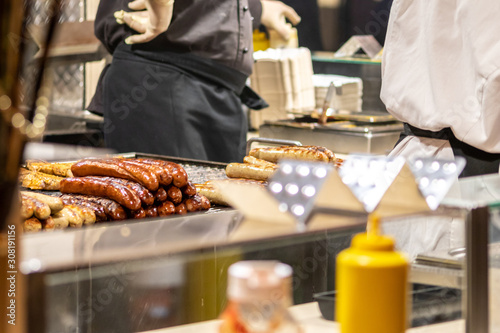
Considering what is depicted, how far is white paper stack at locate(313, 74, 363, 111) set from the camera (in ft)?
15.4

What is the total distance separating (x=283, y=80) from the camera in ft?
15.1

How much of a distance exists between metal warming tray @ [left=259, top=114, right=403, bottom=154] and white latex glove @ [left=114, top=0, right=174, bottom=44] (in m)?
0.99

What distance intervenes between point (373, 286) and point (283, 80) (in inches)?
150

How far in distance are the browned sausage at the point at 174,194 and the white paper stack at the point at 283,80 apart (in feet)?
7.76

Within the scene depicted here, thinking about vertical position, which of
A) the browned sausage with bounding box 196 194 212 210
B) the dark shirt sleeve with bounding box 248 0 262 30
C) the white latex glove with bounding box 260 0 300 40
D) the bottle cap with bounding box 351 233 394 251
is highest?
the white latex glove with bounding box 260 0 300 40

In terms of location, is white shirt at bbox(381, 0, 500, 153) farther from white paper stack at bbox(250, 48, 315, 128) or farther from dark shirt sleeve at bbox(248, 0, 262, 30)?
white paper stack at bbox(250, 48, 315, 128)

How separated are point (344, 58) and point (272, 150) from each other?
2.26 m

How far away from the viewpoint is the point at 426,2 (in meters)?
2.30

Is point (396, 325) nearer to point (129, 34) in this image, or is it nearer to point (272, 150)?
point (272, 150)

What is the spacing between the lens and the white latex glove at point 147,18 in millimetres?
3147

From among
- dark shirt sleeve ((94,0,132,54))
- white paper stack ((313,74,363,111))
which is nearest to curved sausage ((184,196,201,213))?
dark shirt sleeve ((94,0,132,54))

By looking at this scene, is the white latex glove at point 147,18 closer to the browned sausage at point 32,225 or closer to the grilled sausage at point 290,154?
the grilled sausage at point 290,154

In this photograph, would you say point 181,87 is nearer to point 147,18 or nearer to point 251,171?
point 147,18

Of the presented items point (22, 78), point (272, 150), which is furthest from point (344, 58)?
point (22, 78)
